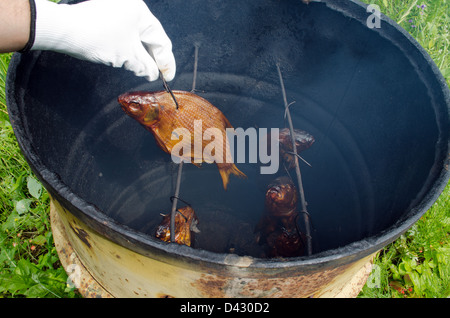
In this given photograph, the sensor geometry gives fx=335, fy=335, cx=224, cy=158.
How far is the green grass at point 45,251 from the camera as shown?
2176 millimetres

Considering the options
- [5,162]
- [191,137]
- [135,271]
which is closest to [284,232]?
[191,137]

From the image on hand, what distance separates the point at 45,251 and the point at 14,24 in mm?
1678

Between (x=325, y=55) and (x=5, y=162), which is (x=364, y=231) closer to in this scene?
(x=325, y=55)

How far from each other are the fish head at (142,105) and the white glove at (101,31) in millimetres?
133

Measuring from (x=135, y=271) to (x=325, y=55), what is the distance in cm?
189

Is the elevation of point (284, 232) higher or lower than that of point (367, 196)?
lower

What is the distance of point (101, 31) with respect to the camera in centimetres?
155

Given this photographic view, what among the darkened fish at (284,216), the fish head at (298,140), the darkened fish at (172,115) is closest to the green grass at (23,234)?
the darkened fish at (172,115)

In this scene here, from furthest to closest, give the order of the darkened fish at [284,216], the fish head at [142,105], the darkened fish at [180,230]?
the darkened fish at [284,216]
the darkened fish at [180,230]
the fish head at [142,105]

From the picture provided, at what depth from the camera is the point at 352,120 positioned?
2.41 m

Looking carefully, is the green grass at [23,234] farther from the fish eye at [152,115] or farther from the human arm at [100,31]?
the human arm at [100,31]

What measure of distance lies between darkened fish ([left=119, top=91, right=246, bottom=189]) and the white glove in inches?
6.3

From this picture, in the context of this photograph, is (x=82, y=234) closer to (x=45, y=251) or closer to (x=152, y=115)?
(x=152, y=115)

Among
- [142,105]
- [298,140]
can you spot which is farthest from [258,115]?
[142,105]
